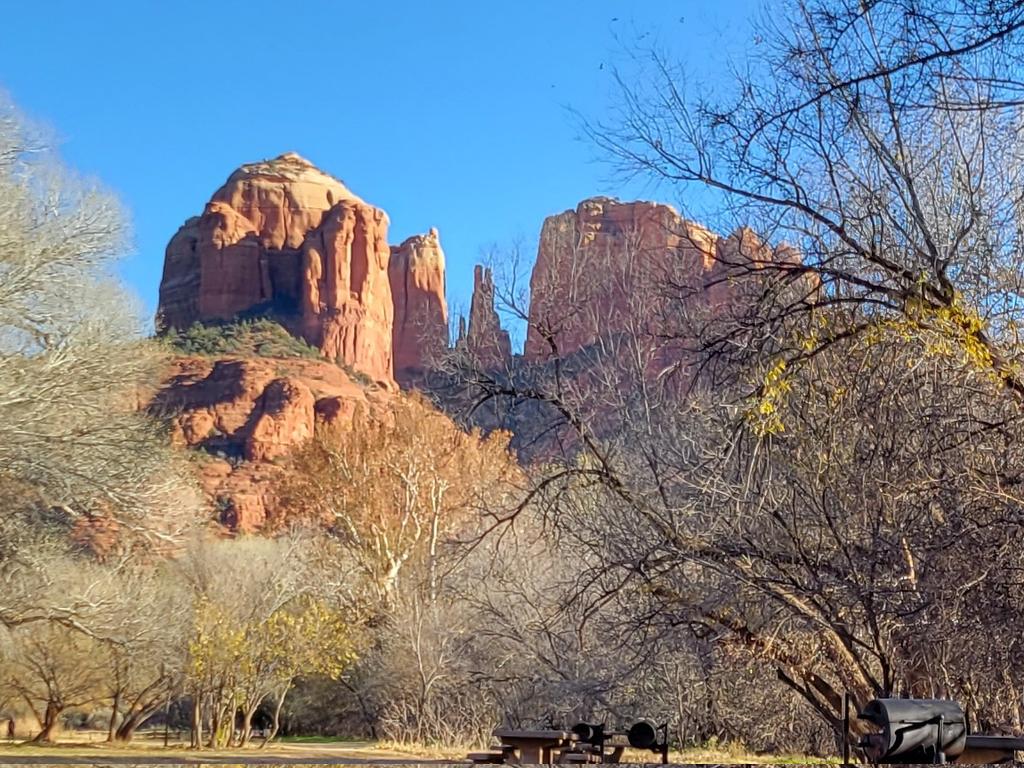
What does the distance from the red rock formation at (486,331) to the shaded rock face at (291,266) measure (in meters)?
106

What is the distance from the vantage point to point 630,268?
1162cm

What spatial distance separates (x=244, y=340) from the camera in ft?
368

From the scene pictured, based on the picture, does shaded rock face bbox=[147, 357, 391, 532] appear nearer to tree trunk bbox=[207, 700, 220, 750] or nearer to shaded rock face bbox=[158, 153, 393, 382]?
shaded rock face bbox=[158, 153, 393, 382]

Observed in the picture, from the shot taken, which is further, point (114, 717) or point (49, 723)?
point (114, 717)

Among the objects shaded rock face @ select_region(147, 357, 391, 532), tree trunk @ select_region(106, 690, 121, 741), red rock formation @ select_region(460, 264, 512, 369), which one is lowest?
tree trunk @ select_region(106, 690, 121, 741)

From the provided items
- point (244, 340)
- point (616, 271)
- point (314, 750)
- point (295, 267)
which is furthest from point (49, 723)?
point (295, 267)

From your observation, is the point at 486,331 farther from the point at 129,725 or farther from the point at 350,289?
the point at 350,289

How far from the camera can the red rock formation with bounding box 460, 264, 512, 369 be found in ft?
33.8

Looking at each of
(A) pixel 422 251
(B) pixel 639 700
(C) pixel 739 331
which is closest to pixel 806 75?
(C) pixel 739 331

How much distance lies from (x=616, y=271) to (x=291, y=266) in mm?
115211

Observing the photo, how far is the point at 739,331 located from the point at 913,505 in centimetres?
205

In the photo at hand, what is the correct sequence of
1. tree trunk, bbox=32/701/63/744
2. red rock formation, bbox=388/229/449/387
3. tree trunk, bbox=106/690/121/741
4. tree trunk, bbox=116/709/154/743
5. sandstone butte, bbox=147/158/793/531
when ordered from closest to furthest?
1. tree trunk, bbox=32/701/63/744
2. tree trunk, bbox=106/690/121/741
3. tree trunk, bbox=116/709/154/743
4. sandstone butte, bbox=147/158/793/531
5. red rock formation, bbox=388/229/449/387

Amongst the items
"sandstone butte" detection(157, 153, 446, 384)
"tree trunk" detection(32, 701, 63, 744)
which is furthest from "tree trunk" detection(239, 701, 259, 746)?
"sandstone butte" detection(157, 153, 446, 384)

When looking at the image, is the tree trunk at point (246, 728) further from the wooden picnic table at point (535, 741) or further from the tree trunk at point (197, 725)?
the wooden picnic table at point (535, 741)
